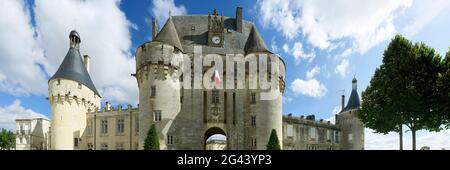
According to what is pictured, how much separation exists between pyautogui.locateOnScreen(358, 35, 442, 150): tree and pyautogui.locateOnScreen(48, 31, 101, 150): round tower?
30.6 meters

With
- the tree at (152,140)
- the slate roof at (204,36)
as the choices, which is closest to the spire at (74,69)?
the slate roof at (204,36)

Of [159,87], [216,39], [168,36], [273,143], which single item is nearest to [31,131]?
[159,87]

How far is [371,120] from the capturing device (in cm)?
2612

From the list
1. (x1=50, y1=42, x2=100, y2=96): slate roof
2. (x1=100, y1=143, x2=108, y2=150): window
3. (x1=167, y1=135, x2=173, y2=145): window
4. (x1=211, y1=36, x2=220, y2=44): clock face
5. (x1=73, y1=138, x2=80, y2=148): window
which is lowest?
(x1=100, y1=143, x2=108, y2=150): window

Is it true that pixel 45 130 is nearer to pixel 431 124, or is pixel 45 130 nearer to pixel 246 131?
pixel 246 131

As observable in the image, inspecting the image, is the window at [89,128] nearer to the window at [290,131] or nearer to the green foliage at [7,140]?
the window at [290,131]

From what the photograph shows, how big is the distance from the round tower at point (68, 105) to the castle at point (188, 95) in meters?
0.10

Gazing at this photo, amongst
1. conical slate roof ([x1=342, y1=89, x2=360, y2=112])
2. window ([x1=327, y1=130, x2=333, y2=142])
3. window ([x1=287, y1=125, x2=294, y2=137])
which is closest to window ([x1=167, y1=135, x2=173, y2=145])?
window ([x1=287, y1=125, x2=294, y2=137])

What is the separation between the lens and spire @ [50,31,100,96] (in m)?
37.9

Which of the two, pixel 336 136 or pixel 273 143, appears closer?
pixel 273 143

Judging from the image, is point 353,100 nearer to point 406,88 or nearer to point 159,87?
point 406,88

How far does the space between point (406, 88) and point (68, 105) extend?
3338 centimetres

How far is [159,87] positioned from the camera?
29.2m

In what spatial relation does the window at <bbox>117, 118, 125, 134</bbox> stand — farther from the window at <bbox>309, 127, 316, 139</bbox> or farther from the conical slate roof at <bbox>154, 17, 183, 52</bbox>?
the window at <bbox>309, 127, 316, 139</bbox>
